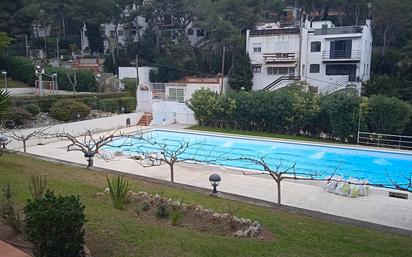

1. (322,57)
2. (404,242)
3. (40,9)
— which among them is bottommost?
(404,242)

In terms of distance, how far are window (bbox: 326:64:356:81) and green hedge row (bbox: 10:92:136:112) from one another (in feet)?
64.8

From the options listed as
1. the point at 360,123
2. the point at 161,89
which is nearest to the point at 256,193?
the point at 360,123

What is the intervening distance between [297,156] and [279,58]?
2006 centimetres

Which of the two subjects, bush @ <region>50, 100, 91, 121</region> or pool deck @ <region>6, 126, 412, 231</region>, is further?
bush @ <region>50, 100, 91, 121</region>

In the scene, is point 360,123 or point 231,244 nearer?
point 231,244

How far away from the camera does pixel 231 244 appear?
5.58 meters

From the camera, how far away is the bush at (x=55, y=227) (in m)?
4.13

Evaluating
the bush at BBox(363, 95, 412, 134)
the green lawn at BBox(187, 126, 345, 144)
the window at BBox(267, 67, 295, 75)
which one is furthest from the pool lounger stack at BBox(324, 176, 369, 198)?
the window at BBox(267, 67, 295, 75)

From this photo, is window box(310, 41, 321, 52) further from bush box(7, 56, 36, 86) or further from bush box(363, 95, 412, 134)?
bush box(7, 56, 36, 86)

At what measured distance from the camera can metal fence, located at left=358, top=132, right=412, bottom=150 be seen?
69.0 feet

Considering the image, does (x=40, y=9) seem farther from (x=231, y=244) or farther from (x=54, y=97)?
(x=231, y=244)

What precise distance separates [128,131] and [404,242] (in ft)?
70.2

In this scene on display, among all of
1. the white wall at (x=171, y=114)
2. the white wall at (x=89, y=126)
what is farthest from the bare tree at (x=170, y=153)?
the white wall at (x=171, y=114)

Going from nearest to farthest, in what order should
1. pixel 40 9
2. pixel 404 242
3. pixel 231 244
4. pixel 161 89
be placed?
pixel 231 244 < pixel 404 242 < pixel 161 89 < pixel 40 9
